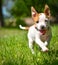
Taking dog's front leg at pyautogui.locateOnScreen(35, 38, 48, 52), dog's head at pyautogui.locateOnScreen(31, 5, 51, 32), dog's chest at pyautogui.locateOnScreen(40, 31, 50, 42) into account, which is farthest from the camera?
dog's chest at pyautogui.locateOnScreen(40, 31, 50, 42)

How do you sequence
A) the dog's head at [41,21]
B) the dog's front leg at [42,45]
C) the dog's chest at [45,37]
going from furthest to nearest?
the dog's chest at [45,37] → the dog's head at [41,21] → the dog's front leg at [42,45]

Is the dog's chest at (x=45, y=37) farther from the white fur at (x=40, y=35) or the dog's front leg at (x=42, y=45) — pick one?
the dog's front leg at (x=42, y=45)

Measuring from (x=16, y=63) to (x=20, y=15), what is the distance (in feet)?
74.5

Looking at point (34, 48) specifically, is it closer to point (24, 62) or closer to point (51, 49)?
point (51, 49)

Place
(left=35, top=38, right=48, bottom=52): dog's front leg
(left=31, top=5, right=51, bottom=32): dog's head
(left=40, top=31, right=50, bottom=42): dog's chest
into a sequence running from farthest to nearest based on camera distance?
(left=40, top=31, right=50, bottom=42): dog's chest
(left=31, top=5, right=51, bottom=32): dog's head
(left=35, top=38, right=48, bottom=52): dog's front leg

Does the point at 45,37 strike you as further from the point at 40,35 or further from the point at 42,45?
the point at 42,45

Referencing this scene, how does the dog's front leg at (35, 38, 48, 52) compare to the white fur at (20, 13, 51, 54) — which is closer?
the dog's front leg at (35, 38, 48, 52)

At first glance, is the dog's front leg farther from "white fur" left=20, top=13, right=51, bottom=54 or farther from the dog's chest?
the dog's chest

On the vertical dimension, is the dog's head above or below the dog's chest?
above

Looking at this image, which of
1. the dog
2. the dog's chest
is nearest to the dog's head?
the dog

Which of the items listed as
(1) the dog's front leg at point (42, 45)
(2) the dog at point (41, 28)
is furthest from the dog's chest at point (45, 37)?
(1) the dog's front leg at point (42, 45)

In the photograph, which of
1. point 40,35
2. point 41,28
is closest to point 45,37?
point 40,35

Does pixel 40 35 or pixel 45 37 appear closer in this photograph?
pixel 40 35

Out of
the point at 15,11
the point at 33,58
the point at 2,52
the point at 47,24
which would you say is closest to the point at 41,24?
the point at 47,24
